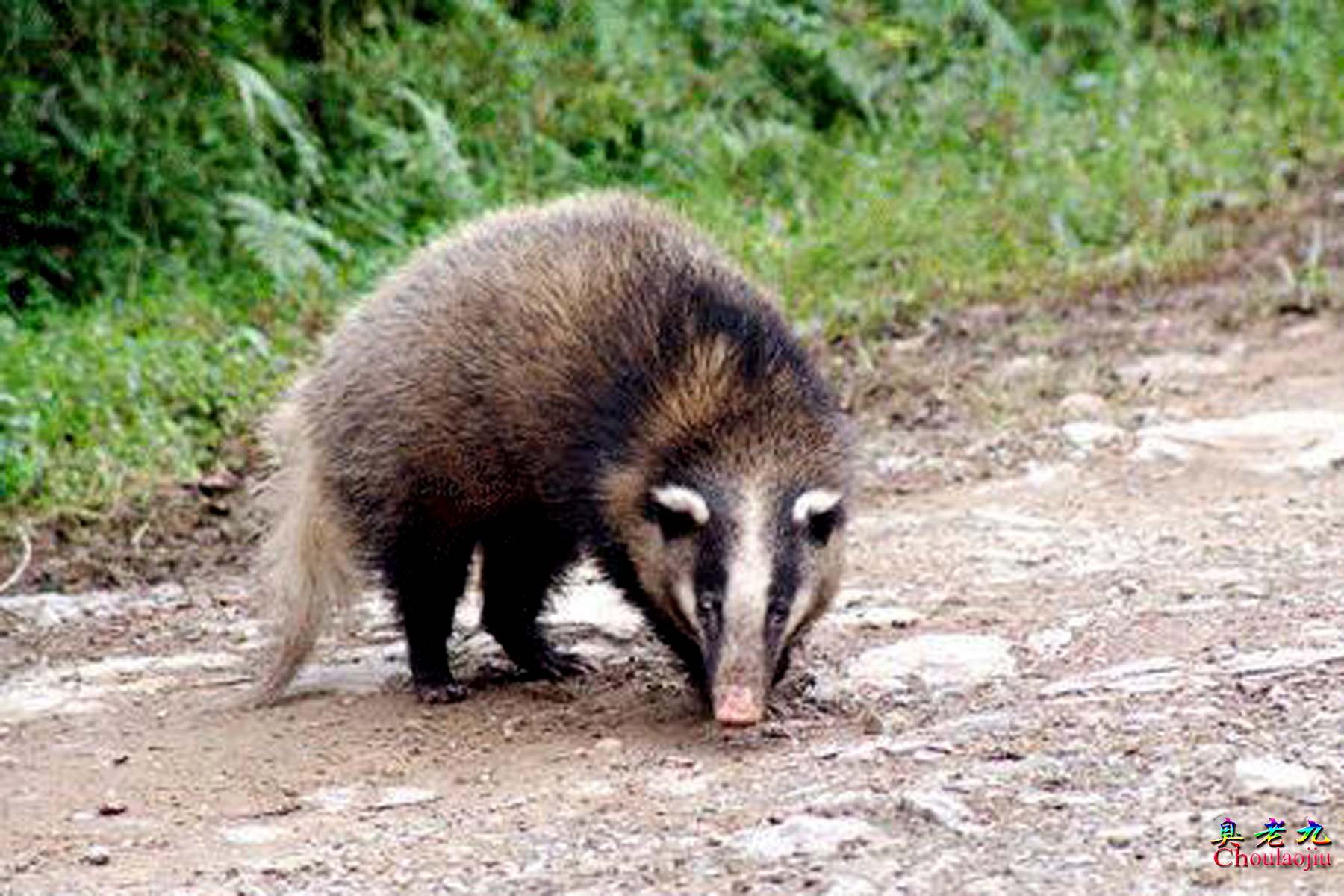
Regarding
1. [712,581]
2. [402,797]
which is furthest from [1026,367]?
[402,797]

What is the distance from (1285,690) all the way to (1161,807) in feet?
2.99

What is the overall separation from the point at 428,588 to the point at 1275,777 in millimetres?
2970

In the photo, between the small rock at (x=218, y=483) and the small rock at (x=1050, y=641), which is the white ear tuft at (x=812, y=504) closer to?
the small rock at (x=1050, y=641)

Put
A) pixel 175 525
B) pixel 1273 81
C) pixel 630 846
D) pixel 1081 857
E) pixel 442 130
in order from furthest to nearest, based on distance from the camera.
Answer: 1. pixel 1273 81
2. pixel 442 130
3. pixel 175 525
4. pixel 630 846
5. pixel 1081 857

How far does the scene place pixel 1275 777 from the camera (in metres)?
6.00

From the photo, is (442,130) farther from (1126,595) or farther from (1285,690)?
(1285,690)

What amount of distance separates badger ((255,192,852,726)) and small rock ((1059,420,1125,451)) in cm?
257

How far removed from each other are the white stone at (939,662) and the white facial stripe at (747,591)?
0.62 meters

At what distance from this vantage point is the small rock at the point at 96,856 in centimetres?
638

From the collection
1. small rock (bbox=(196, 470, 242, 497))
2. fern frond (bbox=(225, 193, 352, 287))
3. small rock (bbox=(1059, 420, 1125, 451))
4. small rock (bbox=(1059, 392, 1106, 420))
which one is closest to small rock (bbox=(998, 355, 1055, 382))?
small rock (bbox=(1059, 392, 1106, 420))

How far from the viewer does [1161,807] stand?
594 centimetres

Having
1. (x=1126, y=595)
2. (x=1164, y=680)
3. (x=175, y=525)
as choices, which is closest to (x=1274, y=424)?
(x=1126, y=595)

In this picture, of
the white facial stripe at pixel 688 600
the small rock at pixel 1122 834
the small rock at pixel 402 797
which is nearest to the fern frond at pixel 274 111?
the white facial stripe at pixel 688 600

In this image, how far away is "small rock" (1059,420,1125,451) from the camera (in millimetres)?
10289
